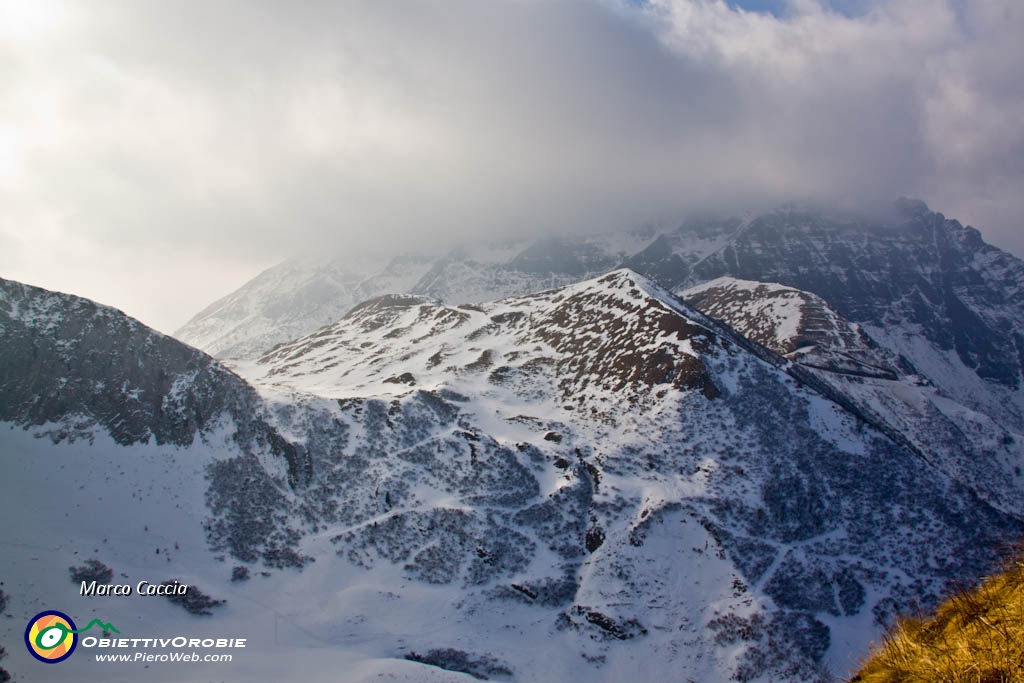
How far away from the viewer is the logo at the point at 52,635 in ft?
119

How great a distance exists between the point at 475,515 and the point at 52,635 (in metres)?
32.5

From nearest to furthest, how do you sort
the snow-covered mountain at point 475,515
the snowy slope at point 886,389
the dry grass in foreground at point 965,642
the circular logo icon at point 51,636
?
the dry grass in foreground at point 965,642 → the circular logo icon at point 51,636 → the snow-covered mountain at point 475,515 → the snowy slope at point 886,389

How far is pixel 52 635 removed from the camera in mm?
38344

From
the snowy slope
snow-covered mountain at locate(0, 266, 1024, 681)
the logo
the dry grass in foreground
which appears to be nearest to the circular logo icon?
the logo

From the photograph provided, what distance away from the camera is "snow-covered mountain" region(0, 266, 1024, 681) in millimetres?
44438

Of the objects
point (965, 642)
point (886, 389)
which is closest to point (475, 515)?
point (965, 642)

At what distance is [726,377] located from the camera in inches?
2746

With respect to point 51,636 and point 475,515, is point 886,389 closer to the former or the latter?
point 475,515

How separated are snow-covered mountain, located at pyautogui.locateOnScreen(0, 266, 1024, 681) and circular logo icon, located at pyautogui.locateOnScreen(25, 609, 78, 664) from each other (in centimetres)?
80

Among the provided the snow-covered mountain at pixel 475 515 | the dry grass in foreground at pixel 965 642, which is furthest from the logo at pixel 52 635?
the dry grass in foreground at pixel 965 642

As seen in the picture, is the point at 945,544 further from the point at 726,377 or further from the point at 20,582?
the point at 20,582

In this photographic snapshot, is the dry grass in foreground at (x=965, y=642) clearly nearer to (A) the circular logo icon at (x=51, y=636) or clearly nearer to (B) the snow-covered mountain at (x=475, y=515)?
(B) the snow-covered mountain at (x=475, y=515)

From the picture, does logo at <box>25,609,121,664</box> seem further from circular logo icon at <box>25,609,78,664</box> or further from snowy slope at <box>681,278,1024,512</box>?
snowy slope at <box>681,278,1024,512</box>

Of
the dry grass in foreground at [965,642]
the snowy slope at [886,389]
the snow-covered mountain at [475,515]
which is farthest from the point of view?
the snowy slope at [886,389]
